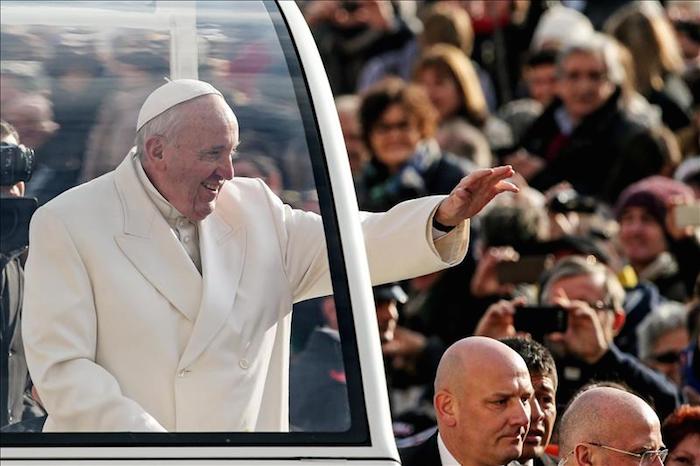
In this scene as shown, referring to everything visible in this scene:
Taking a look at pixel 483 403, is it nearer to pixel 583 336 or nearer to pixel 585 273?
pixel 583 336

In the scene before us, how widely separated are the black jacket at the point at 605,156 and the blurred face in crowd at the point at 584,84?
57 millimetres

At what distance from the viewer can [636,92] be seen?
1152 cm

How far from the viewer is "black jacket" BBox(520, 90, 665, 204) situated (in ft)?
34.6

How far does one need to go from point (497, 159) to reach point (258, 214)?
6790 mm

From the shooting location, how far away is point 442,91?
11812mm

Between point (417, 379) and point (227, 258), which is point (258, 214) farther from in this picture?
point (417, 379)

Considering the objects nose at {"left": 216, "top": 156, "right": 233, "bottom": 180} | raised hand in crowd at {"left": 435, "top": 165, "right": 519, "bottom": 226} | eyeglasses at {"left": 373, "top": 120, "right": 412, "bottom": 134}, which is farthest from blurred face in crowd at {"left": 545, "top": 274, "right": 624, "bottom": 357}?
nose at {"left": 216, "top": 156, "right": 233, "bottom": 180}

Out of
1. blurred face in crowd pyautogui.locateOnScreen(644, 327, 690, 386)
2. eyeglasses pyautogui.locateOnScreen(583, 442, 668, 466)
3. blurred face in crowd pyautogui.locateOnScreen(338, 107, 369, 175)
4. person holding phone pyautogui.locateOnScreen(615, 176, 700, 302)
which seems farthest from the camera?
blurred face in crowd pyautogui.locateOnScreen(338, 107, 369, 175)

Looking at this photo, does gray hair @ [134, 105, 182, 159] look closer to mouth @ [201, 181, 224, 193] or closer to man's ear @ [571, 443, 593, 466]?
mouth @ [201, 181, 224, 193]

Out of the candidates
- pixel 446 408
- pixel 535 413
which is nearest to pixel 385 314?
pixel 535 413

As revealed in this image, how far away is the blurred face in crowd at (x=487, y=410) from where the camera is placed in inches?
216

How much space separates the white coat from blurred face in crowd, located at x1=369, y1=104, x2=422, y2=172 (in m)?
5.78

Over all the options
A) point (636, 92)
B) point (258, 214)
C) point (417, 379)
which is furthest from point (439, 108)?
point (258, 214)

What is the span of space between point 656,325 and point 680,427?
2.07 metres
